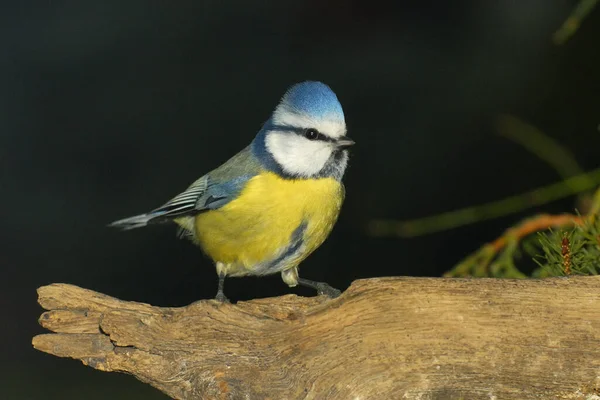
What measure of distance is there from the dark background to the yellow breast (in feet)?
4.27

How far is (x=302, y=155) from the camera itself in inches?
68.7

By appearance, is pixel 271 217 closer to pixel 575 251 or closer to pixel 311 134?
pixel 311 134

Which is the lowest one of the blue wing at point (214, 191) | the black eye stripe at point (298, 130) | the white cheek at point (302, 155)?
the blue wing at point (214, 191)

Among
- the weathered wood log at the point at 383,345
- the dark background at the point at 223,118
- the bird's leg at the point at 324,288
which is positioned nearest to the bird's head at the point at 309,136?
the bird's leg at the point at 324,288

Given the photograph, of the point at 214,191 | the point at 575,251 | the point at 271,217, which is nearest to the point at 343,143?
the point at 271,217

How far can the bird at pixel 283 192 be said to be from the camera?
1.71 m

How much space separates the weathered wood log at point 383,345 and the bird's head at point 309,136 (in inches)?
17.7

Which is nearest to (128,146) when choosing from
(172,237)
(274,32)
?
(172,237)

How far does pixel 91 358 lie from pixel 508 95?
2181 mm

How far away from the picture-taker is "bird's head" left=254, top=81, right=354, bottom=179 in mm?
1720

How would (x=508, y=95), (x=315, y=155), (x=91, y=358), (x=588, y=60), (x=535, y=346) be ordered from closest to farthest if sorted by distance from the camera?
1. (x=535, y=346)
2. (x=91, y=358)
3. (x=315, y=155)
4. (x=588, y=60)
5. (x=508, y=95)

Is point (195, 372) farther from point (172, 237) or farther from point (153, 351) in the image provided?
point (172, 237)

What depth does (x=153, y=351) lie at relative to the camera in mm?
1365

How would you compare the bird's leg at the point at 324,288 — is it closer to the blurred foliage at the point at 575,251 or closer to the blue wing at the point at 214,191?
the blue wing at the point at 214,191
